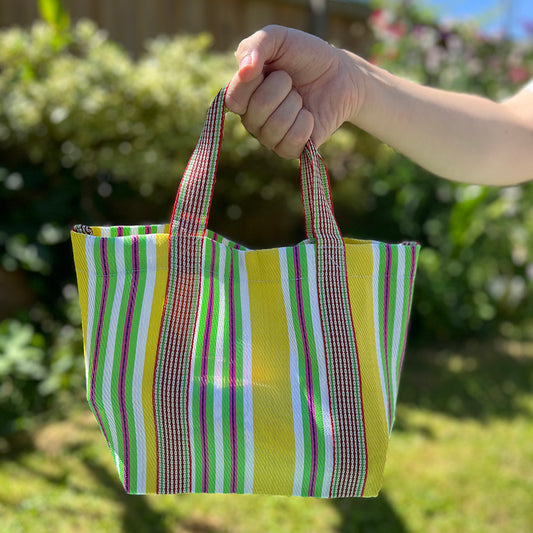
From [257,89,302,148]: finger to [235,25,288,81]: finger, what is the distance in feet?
0.28

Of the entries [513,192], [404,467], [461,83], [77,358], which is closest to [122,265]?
[404,467]

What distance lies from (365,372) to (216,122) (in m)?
0.50

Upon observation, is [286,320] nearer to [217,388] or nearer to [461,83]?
[217,388]

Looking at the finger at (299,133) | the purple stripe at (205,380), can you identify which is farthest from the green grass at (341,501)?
the finger at (299,133)

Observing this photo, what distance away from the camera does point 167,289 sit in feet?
2.91

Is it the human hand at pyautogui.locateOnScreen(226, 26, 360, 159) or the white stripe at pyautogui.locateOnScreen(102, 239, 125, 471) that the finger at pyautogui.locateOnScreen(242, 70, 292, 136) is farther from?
the white stripe at pyautogui.locateOnScreen(102, 239, 125, 471)

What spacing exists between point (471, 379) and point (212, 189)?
305cm

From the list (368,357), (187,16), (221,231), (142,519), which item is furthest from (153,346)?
(187,16)

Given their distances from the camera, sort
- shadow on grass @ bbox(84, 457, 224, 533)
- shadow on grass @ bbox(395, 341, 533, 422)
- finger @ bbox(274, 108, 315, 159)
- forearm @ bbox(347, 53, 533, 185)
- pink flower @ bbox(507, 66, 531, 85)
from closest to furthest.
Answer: finger @ bbox(274, 108, 315, 159) → forearm @ bbox(347, 53, 533, 185) → shadow on grass @ bbox(84, 457, 224, 533) → shadow on grass @ bbox(395, 341, 533, 422) → pink flower @ bbox(507, 66, 531, 85)

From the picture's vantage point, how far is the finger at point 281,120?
0.97 metres

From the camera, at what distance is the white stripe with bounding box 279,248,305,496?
2.99 feet

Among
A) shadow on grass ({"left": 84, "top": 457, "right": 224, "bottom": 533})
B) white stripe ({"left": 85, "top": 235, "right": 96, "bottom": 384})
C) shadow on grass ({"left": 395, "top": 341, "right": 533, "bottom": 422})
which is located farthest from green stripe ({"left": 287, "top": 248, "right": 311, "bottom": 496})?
shadow on grass ({"left": 395, "top": 341, "right": 533, "bottom": 422})

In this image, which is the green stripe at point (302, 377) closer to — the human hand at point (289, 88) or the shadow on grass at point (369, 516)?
the human hand at point (289, 88)

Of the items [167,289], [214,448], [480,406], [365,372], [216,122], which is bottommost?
[480,406]
